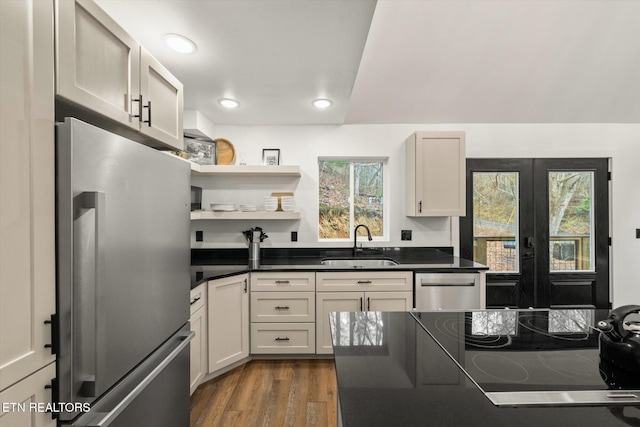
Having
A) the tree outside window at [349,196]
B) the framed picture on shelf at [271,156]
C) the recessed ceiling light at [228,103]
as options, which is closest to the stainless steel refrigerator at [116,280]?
the recessed ceiling light at [228,103]

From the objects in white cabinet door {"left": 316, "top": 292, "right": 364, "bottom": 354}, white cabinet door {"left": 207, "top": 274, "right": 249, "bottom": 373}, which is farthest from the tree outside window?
white cabinet door {"left": 207, "top": 274, "right": 249, "bottom": 373}

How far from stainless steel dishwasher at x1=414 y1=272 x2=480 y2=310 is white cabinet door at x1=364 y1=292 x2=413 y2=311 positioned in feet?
0.25

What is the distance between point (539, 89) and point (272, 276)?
3089 mm

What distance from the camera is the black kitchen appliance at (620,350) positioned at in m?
0.81

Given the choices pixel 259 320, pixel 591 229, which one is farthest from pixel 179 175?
pixel 591 229

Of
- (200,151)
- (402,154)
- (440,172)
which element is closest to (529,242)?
(440,172)

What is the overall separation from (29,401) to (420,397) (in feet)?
3.26

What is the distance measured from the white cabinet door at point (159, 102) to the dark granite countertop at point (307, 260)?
3.69ft

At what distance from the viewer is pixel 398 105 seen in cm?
310

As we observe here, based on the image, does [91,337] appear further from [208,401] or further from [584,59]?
[584,59]

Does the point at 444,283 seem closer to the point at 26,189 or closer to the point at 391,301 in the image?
the point at 391,301

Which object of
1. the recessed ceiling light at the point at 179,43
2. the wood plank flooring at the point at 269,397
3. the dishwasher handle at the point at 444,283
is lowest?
the wood plank flooring at the point at 269,397

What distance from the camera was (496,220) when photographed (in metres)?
3.33

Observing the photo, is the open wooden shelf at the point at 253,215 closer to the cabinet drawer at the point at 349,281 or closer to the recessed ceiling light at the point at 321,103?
the cabinet drawer at the point at 349,281
